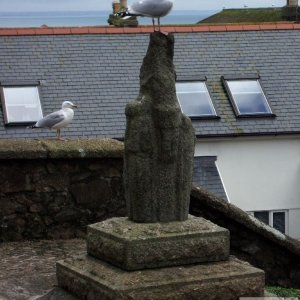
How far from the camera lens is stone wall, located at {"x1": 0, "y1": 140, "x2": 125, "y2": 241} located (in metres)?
10.6

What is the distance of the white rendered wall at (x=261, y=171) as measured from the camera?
2605cm

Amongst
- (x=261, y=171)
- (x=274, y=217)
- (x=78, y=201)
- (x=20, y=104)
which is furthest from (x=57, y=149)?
(x=274, y=217)

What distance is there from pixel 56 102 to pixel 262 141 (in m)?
5.53

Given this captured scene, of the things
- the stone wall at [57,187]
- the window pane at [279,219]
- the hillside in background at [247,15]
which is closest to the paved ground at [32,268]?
the stone wall at [57,187]

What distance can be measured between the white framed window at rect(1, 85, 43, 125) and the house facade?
0.08 feet

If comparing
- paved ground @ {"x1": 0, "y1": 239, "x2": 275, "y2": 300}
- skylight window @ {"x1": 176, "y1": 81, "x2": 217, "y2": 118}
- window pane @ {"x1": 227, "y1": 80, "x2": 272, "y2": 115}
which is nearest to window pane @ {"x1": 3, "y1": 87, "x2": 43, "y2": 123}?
skylight window @ {"x1": 176, "y1": 81, "x2": 217, "y2": 118}

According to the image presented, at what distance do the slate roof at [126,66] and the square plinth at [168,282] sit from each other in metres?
16.9

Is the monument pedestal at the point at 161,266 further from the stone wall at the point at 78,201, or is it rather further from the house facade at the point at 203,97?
the house facade at the point at 203,97

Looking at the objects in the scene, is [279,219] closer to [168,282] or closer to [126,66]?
[126,66]

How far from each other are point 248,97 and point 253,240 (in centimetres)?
1645

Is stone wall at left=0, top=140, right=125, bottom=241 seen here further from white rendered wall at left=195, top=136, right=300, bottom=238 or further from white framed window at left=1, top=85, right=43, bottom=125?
white rendered wall at left=195, top=136, right=300, bottom=238

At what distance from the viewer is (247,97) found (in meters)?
27.3

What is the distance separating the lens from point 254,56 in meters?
29.0

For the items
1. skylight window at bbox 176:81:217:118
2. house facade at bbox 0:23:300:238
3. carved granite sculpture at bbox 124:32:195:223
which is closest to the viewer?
carved granite sculpture at bbox 124:32:195:223
